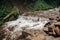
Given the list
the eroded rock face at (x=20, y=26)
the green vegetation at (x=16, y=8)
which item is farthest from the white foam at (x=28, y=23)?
the green vegetation at (x=16, y=8)

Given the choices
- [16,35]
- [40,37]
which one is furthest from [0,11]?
[40,37]

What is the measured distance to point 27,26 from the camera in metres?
15.2

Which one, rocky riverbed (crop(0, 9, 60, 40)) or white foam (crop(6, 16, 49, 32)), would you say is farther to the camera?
white foam (crop(6, 16, 49, 32))

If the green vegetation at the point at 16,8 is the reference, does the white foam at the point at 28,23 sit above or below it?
below

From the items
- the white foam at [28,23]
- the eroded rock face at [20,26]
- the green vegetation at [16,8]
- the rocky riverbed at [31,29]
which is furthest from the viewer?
the green vegetation at [16,8]

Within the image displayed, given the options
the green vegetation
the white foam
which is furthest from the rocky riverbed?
the green vegetation

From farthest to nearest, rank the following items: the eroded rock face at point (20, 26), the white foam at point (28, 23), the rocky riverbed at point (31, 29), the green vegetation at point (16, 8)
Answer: the green vegetation at point (16, 8), the white foam at point (28, 23), the eroded rock face at point (20, 26), the rocky riverbed at point (31, 29)

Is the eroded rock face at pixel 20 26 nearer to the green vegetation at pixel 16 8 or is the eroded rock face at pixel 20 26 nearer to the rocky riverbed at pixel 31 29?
the rocky riverbed at pixel 31 29

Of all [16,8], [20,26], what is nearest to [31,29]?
[20,26]

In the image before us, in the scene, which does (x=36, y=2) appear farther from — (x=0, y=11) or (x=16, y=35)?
(x=16, y=35)

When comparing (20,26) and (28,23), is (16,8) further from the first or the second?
(20,26)

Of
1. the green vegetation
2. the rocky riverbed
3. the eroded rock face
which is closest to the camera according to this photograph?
the rocky riverbed

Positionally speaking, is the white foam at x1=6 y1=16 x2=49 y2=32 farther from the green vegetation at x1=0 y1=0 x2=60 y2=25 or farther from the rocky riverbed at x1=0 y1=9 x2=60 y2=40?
the green vegetation at x1=0 y1=0 x2=60 y2=25

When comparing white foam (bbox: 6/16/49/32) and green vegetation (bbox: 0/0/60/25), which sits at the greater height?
green vegetation (bbox: 0/0/60/25)
